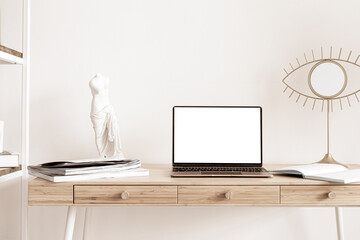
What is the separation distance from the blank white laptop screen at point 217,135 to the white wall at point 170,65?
274 mm

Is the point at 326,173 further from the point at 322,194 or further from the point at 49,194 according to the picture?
the point at 49,194

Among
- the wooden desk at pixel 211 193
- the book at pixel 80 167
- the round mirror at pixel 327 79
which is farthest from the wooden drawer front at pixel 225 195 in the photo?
the round mirror at pixel 327 79

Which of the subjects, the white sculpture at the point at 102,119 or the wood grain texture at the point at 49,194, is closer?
the wood grain texture at the point at 49,194

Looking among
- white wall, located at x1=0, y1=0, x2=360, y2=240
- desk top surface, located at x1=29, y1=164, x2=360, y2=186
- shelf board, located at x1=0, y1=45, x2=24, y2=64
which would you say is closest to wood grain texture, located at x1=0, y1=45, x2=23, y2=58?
shelf board, located at x1=0, y1=45, x2=24, y2=64

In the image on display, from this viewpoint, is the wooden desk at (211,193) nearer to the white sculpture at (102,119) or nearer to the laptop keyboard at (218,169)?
the laptop keyboard at (218,169)

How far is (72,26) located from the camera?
6.49 ft

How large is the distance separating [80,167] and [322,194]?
0.80 m

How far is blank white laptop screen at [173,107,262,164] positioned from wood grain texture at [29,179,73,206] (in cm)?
45

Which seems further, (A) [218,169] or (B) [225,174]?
(A) [218,169]

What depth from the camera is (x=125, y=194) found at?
4.70ft

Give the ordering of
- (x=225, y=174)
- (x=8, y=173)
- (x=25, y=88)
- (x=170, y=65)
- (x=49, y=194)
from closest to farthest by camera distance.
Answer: (x=49, y=194) < (x=225, y=174) < (x=8, y=173) < (x=25, y=88) < (x=170, y=65)

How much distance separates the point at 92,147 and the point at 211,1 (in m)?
0.85

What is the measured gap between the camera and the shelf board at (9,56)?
62.8 inches

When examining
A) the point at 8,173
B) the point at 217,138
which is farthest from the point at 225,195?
the point at 8,173
